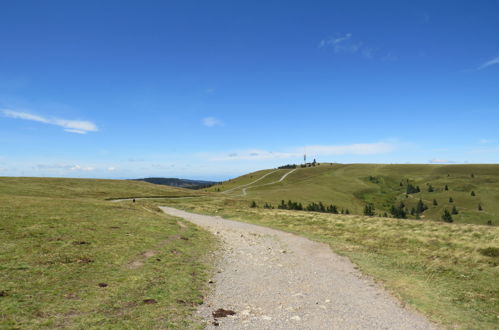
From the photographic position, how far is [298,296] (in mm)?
13539

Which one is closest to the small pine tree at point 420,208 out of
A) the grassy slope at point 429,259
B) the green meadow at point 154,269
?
the grassy slope at point 429,259

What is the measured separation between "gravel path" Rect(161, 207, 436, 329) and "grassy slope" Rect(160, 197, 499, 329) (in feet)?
4.64

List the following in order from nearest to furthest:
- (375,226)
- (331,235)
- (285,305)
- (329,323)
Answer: (329,323), (285,305), (331,235), (375,226)

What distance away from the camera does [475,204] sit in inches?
6969

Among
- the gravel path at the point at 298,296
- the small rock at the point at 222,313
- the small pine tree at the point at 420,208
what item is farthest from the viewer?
the small pine tree at the point at 420,208

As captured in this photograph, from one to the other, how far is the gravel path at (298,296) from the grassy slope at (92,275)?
1541mm

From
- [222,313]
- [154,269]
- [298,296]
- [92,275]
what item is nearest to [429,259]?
[298,296]

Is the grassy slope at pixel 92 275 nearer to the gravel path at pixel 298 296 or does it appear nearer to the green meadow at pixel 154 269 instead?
the green meadow at pixel 154 269

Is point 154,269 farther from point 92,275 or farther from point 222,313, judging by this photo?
point 222,313

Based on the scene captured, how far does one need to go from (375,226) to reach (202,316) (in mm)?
33321

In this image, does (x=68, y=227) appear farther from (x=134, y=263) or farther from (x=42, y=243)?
(x=134, y=263)

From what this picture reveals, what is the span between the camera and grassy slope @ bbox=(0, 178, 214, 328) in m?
9.65

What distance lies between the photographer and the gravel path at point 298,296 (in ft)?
35.0

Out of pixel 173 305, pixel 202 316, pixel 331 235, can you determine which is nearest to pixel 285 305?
pixel 202 316
